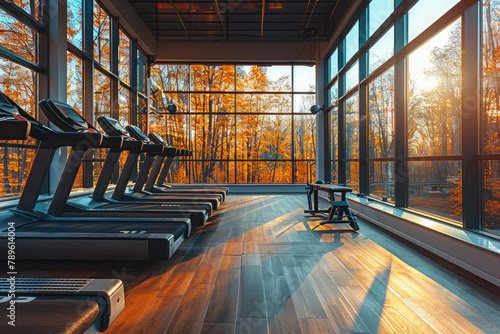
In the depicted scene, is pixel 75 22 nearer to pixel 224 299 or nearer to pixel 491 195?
pixel 224 299

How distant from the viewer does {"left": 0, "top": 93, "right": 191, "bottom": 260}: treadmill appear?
225 centimetres

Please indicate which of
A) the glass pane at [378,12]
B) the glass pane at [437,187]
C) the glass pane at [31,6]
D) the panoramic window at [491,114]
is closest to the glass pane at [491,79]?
the panoramic window at [491,114]

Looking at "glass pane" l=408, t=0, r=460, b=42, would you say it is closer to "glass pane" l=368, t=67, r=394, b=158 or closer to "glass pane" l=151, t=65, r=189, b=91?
"glass pane" l=368, t=67, r=394, b=158

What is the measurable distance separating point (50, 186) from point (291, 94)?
22.1ft

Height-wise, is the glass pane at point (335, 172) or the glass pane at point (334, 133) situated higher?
the glass pane at point (334, 133)

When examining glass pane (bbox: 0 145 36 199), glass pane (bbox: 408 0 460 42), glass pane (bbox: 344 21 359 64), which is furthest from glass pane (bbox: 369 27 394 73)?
glass pane (bbox: 0 145 36 199)

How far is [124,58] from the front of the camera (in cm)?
704

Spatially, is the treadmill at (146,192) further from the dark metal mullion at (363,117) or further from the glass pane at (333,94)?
the glass pane at (333,94)

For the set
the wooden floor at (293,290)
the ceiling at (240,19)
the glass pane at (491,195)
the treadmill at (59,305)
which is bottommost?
the wooden floor at (293,290)

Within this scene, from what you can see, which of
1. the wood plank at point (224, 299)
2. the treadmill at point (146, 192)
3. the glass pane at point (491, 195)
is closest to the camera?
the wood plank at point (224, 299)

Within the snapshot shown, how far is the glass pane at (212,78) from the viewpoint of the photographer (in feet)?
29.3

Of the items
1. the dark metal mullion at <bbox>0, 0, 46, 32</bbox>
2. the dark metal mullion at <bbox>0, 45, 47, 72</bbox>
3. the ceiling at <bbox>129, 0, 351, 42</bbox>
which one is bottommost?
the dark metal mullion at <bbox>0, 45, 47, 72</bbox>

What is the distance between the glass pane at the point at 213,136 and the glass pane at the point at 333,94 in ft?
9.36

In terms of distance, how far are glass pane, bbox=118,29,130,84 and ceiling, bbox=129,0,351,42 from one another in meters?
0.79
